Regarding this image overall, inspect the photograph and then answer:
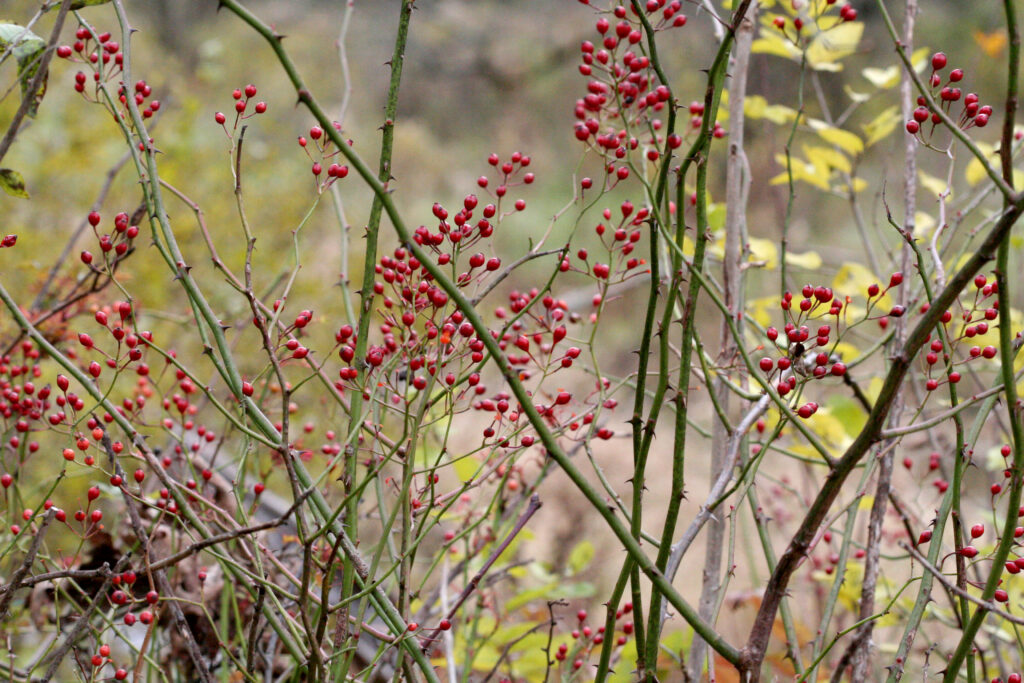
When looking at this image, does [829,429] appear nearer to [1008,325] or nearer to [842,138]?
[842,138]

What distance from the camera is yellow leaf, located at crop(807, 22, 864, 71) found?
3.99 feet

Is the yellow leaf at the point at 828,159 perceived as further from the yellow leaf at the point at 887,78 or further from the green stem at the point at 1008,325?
the green stem at the point at 1008,325

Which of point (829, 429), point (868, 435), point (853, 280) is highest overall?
point (853, 280)

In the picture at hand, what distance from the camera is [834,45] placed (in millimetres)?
1252

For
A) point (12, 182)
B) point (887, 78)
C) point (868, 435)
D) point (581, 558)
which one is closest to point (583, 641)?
point (581, 558)

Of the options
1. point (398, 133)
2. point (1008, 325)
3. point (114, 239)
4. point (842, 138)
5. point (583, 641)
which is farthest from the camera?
point (398, 133)

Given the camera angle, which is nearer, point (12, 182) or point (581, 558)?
point (12, 182)

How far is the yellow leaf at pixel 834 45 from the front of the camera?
1215 millimetres

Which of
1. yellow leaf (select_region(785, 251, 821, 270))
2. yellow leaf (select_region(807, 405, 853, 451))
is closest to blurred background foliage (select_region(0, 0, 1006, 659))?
yellow leaf (select_region(785, 251, 821, 270))

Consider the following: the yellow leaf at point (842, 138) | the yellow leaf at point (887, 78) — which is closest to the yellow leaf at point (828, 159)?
the yellow leaf at point (842, 138)

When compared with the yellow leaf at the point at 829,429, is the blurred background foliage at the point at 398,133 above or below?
above

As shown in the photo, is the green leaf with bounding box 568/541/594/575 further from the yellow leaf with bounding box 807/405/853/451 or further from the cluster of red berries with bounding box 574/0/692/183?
the cluster of red berries with bounding box 574/0/692/183

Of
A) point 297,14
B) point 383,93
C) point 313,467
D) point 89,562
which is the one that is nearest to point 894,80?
point 89,562

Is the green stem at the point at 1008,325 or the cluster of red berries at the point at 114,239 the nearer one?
the green stem at the point at 1008,325
